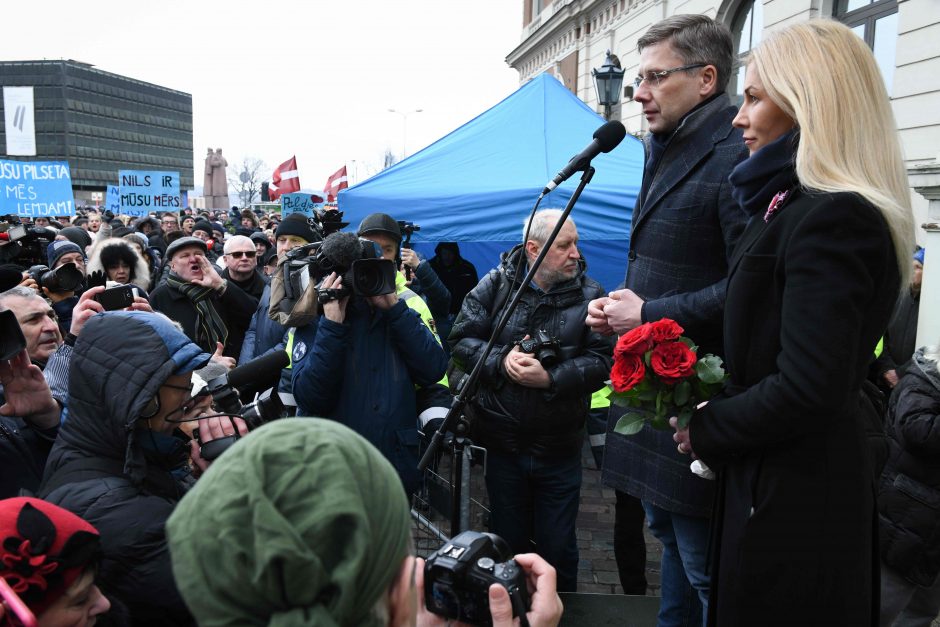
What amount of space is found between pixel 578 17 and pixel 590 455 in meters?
20.3

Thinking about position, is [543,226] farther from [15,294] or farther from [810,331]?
[15,294]

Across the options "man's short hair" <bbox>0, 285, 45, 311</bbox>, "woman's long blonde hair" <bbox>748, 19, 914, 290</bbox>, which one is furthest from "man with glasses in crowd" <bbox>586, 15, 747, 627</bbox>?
"man's short hair" <bbox>0, 285, 45, 311</bbox>

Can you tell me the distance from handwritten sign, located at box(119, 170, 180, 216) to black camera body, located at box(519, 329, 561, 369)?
13.8 m

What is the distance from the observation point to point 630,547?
160 inches

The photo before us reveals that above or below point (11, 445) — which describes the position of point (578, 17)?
above

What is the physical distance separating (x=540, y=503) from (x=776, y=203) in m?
2.27

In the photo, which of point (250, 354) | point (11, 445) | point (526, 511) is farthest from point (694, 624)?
point (250, 354)

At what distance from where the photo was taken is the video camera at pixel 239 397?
7.70 ft

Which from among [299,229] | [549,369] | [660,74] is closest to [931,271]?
[549,369]

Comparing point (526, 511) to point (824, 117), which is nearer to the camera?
point (824, 117)

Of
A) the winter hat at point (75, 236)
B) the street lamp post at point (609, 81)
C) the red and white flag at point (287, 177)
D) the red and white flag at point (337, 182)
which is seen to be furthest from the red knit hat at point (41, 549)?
the red and white flag at point (337, 182)

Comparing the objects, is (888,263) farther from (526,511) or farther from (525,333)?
(526,511)

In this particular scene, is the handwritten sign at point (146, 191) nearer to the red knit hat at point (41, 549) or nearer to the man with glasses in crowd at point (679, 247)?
the man with glasses in crowd at point (679, 247)

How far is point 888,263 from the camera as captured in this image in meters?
1.70
